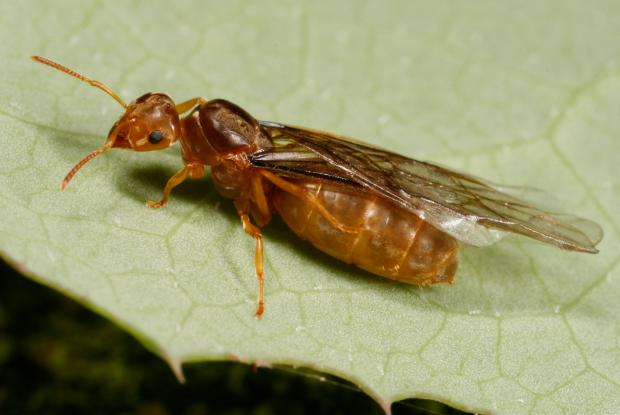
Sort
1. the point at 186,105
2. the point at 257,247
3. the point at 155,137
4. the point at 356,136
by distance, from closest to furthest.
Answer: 1. the point at 257,247
2. the point at 155,137
3. the point at 186,105
4. the point at 356,136

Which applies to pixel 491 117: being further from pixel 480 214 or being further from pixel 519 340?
pixel 519 340

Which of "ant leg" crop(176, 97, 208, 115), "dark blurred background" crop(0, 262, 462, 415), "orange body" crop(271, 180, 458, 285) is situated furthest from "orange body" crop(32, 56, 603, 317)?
"dark blurred background" crop(0, 262, 462, 415)

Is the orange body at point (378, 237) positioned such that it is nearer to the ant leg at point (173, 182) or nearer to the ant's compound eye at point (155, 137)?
the ant leg at point (173, 182)

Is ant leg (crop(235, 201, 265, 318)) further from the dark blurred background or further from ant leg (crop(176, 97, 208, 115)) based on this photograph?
the dark blurred background

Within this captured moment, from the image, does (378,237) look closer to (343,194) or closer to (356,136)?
(343,194)

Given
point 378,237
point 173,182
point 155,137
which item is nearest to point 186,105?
point 155,137

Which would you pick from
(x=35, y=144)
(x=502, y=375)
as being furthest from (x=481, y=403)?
(x=35, y=144)
